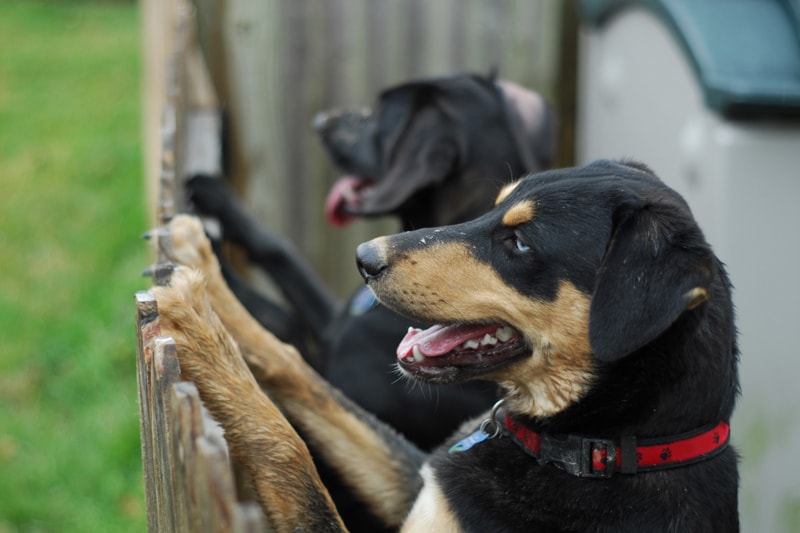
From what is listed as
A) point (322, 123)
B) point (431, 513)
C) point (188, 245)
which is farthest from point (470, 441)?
point (322, 123)

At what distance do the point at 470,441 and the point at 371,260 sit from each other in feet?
1.89

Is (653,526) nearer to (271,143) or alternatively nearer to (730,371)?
(730,371)

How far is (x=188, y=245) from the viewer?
290cm

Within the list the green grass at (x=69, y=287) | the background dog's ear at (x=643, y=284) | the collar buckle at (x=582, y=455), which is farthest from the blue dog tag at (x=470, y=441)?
the green grass at (x=69, y=287)

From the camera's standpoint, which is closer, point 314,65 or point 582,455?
point 582,455

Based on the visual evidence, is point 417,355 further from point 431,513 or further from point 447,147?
point 447,147

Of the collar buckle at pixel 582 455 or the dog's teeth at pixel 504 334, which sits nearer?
the collar buckle at pixel 582 455

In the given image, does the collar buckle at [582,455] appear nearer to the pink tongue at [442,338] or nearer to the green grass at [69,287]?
the pink tongue at [442,338]

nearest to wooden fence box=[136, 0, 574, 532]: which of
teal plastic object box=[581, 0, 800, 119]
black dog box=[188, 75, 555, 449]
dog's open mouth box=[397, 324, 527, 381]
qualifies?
black dog box=[188, 75, 555, 449]

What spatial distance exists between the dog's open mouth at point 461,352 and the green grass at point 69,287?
2.25 m

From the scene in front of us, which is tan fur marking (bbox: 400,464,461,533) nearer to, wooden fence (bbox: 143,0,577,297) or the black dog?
the black dog

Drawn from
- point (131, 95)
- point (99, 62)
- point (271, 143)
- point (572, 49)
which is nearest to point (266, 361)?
point (271, 143)

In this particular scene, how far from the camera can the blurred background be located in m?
3.61

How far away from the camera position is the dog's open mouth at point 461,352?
2492 millimetres
